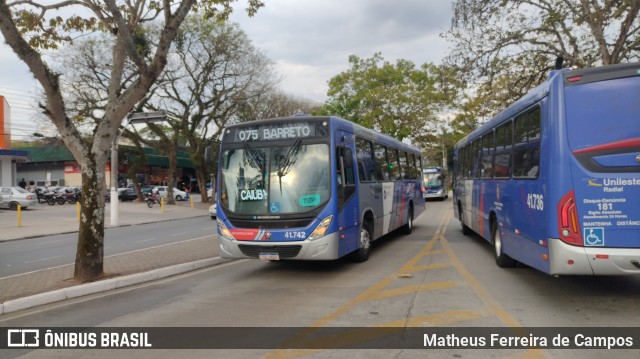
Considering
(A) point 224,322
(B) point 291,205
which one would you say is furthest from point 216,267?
(A) point 224,322

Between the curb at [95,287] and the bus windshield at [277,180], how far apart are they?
1917 millimetres

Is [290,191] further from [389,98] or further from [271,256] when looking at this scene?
[389,98]

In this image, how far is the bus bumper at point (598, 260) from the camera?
5.62m

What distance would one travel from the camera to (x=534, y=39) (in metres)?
17.6

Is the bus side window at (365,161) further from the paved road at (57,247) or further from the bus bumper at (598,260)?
the paved road at (57,247)

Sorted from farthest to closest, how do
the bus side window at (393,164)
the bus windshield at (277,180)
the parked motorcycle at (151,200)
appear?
the parked motorcycle at (151,200) → the bus side window at (393,164) → the bus windshield at (277,180)

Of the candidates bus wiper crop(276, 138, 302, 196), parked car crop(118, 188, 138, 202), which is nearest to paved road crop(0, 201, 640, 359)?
bus wiper crop(276, 138, 302, 196)

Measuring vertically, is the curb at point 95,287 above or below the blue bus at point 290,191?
below

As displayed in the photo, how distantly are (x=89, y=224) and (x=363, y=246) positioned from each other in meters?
5.36

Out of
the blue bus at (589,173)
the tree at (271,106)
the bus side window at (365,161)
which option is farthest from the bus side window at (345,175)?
the tree at (271,106)

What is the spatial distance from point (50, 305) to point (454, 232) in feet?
40.0

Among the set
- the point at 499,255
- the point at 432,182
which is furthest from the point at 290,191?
the point at 432,182

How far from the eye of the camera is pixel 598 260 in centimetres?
566

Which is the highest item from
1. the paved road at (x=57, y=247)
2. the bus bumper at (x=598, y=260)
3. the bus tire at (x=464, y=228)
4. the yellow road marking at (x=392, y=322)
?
the bus bumper at (x=598, y=260)
